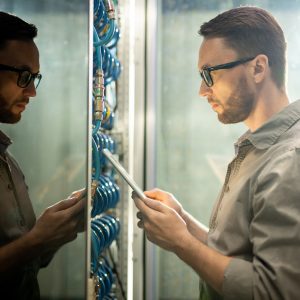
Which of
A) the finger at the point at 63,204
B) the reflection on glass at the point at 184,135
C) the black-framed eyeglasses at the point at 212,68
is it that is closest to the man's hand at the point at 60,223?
the finger at the point at 63,204

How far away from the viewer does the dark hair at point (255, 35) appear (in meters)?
1.62

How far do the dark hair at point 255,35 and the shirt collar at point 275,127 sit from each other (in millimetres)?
137

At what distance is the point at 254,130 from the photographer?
1.65 metres

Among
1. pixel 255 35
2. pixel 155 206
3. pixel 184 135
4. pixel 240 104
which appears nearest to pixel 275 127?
pixel 240 104

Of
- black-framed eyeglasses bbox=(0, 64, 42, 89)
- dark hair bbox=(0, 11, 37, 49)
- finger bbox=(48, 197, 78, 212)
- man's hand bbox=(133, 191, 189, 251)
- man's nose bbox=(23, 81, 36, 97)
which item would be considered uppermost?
dark hair bbox=(0, 11, 37, 49)

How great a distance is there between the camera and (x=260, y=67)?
5.26 feet

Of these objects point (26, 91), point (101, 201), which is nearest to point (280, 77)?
point (101, 201)

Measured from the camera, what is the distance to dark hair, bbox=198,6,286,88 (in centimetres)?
162

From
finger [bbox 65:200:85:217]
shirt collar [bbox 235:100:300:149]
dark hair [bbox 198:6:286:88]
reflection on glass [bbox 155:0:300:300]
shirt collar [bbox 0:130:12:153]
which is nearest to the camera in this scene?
shirt collar [bbox 0:130:12:153]

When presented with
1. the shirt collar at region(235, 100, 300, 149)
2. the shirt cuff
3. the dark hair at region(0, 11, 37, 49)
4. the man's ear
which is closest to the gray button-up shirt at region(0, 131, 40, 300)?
the dark hair at region(0, 11, 37, 49)

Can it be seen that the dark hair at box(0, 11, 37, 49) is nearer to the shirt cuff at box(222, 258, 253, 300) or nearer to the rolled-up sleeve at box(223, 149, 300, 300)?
the rolled-up sleeve at box(223, 149, 300, 300)

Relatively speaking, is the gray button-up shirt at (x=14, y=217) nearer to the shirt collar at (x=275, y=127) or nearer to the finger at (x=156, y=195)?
the finger at (x=156, y=195)

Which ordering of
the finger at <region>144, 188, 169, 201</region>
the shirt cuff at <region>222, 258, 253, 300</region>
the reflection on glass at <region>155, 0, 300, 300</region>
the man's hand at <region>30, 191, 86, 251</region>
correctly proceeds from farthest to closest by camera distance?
the reflection on glass at <region>155, 0, 300, 300</region> < the finger at <region>144, 188, 169, 201</region> < the shirt cuff at <region>222, 258, 253, 300</region> < the man's hand at <region>30, 191, 86, 251</region>

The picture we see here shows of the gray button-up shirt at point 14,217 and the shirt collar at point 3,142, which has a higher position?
the shirt collar at point 3,142
